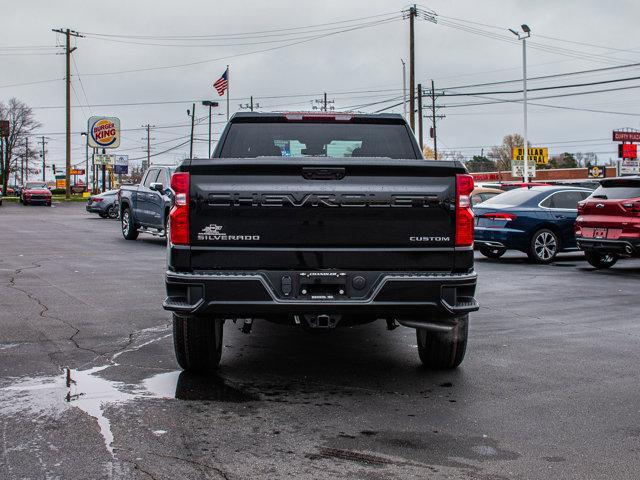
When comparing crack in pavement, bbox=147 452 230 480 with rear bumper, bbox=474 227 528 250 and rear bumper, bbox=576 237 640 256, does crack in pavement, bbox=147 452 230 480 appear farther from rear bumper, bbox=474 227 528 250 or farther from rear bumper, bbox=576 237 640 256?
rear bumper, bbox=474 227 528 250

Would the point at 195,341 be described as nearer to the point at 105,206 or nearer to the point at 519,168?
the point at 105,206

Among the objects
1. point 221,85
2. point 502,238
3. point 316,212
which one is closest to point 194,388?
point 316,212

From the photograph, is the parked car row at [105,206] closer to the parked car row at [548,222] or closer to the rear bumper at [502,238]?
the parked car row at [548,222]

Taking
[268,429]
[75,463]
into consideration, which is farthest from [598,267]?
[75,463]

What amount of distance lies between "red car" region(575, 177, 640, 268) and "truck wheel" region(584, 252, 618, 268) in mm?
687

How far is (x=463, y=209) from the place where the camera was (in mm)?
5652

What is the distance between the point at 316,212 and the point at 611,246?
10443 mm

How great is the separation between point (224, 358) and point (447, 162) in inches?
105

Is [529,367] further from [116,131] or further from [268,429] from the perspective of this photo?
[116,131]

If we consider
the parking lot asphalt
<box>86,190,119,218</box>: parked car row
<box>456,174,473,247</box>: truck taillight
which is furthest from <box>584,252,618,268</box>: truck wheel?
<box>86,190,119,218</box>: parked car row


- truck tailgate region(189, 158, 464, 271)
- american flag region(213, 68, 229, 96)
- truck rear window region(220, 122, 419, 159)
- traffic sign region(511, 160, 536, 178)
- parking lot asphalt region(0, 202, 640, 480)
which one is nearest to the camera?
parking lot asphalt region(0, 202, 640, 480)

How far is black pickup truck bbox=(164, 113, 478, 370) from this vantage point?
18.1 ft

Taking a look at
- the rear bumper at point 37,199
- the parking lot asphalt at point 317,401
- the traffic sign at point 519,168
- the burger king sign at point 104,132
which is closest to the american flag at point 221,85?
the rear bumper at point 37,199

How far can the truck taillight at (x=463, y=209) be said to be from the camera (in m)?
5.62
